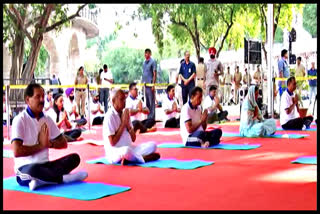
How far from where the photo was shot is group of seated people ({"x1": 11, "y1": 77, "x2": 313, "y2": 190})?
4.68 metres

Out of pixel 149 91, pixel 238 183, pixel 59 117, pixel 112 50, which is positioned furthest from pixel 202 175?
pixel 112 50

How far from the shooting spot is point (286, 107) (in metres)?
9.91

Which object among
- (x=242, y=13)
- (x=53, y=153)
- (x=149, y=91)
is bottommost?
(x=53, y=153)

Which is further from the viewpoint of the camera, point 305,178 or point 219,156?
point 219,156

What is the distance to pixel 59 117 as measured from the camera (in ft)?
30.9

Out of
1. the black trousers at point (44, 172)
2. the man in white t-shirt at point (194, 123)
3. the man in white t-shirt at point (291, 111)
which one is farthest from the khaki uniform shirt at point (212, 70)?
the black trousers at point (44, 172)

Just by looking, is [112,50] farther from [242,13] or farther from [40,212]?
[40,212]

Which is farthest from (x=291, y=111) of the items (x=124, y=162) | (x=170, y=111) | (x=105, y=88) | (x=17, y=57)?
(x=17, y=57)

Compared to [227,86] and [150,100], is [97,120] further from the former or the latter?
[227,86]

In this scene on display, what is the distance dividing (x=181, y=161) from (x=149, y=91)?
20.8 feet

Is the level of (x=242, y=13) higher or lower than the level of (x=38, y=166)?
higher

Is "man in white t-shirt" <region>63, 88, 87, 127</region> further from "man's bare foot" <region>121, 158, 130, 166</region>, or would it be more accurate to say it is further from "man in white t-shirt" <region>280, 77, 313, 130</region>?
"man's bare foot" <region>121, 158, 130, 166</region>

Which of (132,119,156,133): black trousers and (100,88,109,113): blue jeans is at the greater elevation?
(100,88,109,113): blue jeans

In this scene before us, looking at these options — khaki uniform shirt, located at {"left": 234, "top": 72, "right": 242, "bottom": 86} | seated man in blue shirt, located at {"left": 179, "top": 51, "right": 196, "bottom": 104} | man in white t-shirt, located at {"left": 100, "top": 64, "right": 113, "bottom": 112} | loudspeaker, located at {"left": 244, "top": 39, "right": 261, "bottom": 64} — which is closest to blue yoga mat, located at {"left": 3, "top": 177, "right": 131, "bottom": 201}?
seated man in blue shirt, located at {"left": 179, "top": 51, "right": 196, "bottom": 104}
